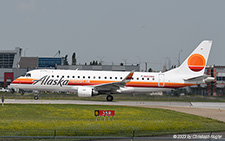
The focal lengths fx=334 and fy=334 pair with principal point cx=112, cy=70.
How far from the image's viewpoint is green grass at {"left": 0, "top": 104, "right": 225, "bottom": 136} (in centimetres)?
1950

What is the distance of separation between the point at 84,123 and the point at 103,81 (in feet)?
63.8

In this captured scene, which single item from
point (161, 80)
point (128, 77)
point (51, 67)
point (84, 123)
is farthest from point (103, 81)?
point (51, 67)

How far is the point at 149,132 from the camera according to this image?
69.5ft

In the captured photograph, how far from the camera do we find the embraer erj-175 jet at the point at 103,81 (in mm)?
40719

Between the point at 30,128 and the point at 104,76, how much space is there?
22178 mm

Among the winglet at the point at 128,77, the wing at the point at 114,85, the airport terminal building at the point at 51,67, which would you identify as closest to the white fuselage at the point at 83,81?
the wing at the point at 114,85

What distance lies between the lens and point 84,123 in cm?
2233

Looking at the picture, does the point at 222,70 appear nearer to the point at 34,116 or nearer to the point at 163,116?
the point at 163,116

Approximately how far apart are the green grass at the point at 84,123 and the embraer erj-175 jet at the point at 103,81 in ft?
35.1

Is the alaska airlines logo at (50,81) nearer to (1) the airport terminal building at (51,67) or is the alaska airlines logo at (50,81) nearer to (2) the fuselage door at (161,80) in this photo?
(2) the fuselage door at (161,80)

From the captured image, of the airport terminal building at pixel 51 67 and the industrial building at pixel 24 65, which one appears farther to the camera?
the industrial building at pixel 24 65

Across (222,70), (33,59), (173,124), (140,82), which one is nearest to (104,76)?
(140,82)

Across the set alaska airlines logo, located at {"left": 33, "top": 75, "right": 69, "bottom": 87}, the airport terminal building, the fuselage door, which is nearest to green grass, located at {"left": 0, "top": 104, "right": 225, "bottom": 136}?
alaska airlines logo, located at {"left": 33, "top": 75, "right": 69, "bottom": 87}

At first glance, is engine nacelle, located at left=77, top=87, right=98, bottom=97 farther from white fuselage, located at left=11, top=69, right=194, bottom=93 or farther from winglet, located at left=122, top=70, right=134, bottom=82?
winglet, located at left=122, top=70, right=134, bottom=82
